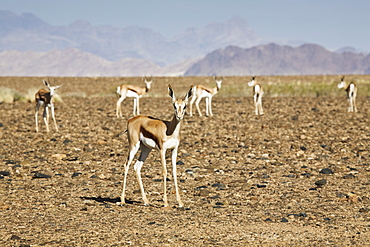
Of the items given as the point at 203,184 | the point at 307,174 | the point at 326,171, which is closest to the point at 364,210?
the point at 307,174

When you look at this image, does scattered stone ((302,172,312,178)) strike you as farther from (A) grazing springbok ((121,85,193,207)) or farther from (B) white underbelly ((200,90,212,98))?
(B) white underbelly ((200,90,212,98))

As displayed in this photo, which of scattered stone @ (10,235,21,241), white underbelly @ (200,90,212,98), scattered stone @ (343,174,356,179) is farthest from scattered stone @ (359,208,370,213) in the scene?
white underbelly @ (200,90,212,98)

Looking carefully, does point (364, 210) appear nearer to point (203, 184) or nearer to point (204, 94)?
point (203, 184)

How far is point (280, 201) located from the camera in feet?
37.4

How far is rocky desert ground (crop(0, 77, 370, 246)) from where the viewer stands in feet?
28.7

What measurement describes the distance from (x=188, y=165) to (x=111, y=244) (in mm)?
7307

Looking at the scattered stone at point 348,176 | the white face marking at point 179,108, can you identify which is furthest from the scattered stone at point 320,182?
the white face marking at point 179,108

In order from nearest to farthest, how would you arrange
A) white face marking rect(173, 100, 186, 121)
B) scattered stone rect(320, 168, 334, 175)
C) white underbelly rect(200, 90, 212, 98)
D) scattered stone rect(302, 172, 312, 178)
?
white face marking rect(173, 100, 186, 121), scattered stone rect(302, 172, 312, 178), scattered stone rect(320, 168, 334, 175), white underbelly rect(200, 90, 212, 98)

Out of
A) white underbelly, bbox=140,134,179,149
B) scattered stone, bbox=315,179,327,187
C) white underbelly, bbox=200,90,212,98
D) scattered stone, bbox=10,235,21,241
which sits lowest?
scattered stone, bbox=10,235,21,241

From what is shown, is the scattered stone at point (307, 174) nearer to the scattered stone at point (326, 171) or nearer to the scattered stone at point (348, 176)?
the scattered stone at point (326, 171)

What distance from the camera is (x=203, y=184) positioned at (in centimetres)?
1313

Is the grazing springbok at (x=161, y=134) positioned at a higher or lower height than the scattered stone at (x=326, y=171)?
higher

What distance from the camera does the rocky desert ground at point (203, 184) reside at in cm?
876

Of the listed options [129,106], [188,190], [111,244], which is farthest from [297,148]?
[129,106]
